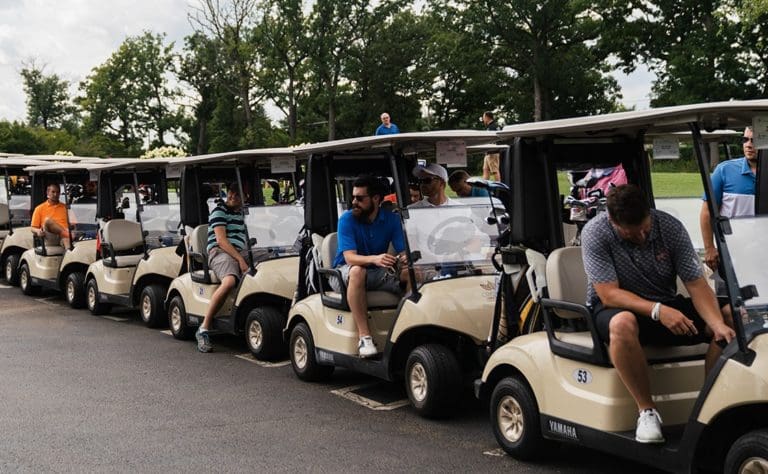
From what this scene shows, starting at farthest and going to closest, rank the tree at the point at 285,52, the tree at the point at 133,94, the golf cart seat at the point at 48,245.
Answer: the tree at the point at 133,94 → the tree at the point at 285,52 → the golf cart seat at the point at 48,245

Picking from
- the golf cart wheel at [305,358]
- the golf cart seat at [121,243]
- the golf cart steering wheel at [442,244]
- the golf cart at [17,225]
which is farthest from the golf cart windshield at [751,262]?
the golf cart at [17,225]

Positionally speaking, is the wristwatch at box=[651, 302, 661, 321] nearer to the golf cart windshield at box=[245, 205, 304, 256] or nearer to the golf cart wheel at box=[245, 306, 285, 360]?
the golf cart wheel at box=[245, 306, 285, 360]

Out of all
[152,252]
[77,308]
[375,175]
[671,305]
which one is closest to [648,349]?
[671,305]

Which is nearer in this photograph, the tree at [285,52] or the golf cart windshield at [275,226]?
the golf cart windshield at [275,226]

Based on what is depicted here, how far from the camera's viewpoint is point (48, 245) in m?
13.1

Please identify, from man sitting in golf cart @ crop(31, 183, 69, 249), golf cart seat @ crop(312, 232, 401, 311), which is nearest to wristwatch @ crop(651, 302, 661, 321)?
golf cart seat @ crop(312, 232, 401, 311)

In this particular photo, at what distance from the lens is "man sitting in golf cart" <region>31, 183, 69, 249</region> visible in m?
13.0

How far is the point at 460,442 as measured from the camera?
561 cm

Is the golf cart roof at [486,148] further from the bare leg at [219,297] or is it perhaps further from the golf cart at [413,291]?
the bare leg at [219,297]

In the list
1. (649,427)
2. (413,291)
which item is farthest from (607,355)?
(413,291)

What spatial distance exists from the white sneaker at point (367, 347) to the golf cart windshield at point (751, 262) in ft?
9.96

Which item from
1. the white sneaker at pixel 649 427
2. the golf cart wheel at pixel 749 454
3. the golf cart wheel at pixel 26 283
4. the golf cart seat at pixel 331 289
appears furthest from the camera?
the golf cart wheel at pixel 26 283

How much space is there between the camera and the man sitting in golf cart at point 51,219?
42.5 feet

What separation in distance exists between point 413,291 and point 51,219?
8278 mm
